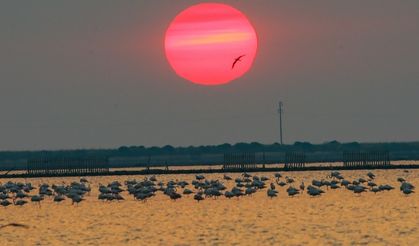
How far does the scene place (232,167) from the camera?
149m

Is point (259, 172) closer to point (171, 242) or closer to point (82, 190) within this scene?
point (82, 190)

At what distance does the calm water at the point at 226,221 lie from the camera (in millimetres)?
52906

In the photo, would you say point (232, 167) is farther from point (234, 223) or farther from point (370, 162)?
point (234, 223)

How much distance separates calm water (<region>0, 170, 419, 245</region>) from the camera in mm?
52906

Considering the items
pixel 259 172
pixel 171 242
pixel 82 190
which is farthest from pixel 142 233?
pixel 259 172

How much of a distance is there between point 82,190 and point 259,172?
2359 inches

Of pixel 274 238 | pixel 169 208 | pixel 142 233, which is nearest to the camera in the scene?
pixel 274 238

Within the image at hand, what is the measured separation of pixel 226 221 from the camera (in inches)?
2463

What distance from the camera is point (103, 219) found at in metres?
65.9

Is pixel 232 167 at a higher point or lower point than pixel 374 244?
higher

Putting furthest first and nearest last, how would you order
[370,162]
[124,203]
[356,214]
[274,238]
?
[370,162] < [124,203] < [356,214] < [274,238]

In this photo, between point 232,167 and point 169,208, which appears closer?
point 169,208

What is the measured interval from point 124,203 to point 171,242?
28.4m

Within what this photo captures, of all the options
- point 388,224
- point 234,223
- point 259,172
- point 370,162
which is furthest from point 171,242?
point 370,162
